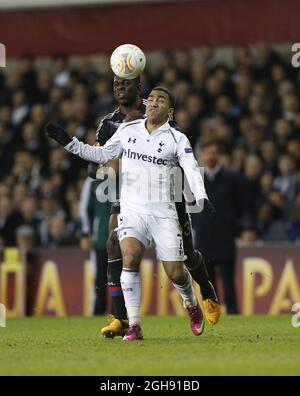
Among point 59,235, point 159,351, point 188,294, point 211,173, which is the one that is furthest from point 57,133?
point 59,235

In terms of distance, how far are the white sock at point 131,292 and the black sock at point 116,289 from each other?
73 centimetres

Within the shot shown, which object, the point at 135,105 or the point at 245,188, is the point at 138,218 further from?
the point at 245,188

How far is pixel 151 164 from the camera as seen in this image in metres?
9.91

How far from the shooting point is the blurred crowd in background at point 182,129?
16750 millimetres

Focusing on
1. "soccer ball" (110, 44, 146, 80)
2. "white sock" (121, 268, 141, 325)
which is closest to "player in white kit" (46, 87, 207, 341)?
"white sock" (121, 268, 141, 325)

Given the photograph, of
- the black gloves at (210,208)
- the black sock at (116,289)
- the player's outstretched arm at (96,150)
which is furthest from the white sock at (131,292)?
the player's outstretched arm at (96,150)

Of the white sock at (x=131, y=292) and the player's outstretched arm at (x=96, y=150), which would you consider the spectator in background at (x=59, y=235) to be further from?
the white sock at (x=131, y=292)

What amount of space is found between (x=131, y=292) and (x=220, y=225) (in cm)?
546

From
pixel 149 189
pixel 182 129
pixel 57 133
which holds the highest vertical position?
pixel 182 129

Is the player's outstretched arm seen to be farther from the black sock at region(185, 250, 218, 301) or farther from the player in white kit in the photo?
the black sock at region(185, 250, 218, 301)

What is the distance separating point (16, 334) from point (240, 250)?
528cm

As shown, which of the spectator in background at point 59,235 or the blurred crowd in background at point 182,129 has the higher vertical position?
the blurred crowd in background at point 182,129

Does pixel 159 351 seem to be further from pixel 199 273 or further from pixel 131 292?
pixel 199 273

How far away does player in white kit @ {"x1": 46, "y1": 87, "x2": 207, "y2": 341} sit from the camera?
388 inches
